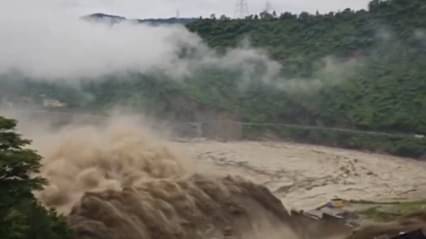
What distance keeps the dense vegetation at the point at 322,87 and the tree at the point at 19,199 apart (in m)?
69.3

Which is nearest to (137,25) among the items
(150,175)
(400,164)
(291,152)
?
(291,152)

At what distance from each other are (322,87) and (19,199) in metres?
87.7

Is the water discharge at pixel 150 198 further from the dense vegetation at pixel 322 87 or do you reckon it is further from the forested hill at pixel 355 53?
the forested hill at pixel 355 53

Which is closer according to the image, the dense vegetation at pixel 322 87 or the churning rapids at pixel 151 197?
the churning rapids at pixel 151 197

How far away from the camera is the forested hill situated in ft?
346

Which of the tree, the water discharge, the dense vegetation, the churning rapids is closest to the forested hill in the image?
the dense vegetation

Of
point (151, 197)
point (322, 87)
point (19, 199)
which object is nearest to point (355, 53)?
point (322, 87)

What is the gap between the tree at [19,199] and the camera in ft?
90.6

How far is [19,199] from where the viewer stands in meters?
29.2

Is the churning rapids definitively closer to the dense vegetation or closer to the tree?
the tree

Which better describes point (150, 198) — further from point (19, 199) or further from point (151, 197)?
point (19, 199)

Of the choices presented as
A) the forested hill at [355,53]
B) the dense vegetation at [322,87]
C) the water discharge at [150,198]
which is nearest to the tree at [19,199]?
the water discharge at [150,198]

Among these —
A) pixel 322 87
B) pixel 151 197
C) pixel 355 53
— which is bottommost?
pixel 151 197

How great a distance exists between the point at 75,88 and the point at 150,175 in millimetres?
60429
